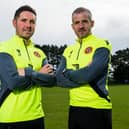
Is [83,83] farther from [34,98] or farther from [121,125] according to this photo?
[121,125]

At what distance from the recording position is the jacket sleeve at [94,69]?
645 centimetres

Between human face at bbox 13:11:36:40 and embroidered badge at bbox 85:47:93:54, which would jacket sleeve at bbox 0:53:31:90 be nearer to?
human face at bbox 13:11:36:40

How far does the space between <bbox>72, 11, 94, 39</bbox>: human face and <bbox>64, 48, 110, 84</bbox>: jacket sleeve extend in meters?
0.31

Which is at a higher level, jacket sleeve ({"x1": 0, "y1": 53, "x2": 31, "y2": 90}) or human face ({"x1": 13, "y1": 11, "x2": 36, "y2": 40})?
human face ({"x1": 13, "y1": 11, "x2": 36, "y2": 40})

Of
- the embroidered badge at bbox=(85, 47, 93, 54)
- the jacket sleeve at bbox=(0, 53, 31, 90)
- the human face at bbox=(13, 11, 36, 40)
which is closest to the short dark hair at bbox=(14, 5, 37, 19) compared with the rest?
the human face at bbox=(13, 11, 36, 40)

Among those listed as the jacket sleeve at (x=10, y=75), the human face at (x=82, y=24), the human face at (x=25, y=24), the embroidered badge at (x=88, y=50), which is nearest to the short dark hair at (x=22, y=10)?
the human face at (x=25, y=24)

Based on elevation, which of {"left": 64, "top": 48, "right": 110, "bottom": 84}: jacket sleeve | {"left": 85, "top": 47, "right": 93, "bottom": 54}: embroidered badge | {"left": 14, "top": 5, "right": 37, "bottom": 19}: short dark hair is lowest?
{"left": 64, "top": 48, "right": 110, "bottom": 84}: jacket sleeve

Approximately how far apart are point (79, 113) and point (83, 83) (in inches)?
15.5

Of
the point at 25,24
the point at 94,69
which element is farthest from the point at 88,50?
the point at 25,24

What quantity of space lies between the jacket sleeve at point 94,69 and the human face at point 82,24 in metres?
0.31

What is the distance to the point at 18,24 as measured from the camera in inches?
247

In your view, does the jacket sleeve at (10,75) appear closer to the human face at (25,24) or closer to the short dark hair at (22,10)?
the human face at (25,24)

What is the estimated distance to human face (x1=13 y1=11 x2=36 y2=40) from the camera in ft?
20.4

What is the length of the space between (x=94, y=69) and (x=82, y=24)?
628mm
